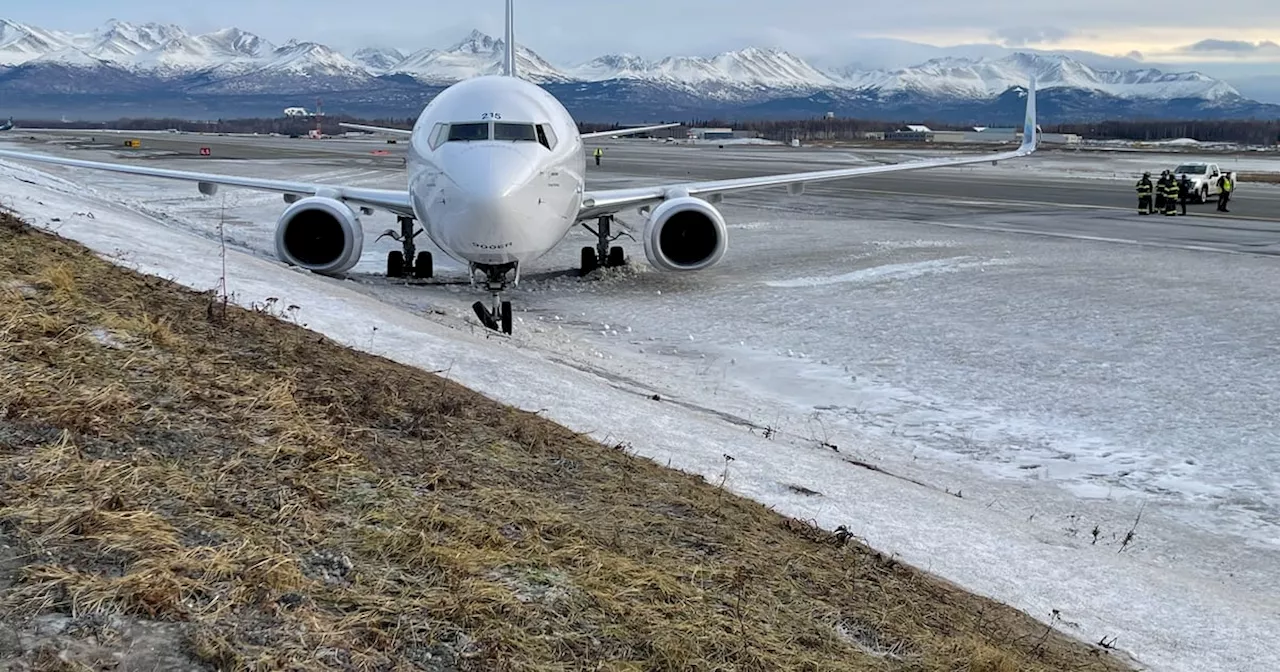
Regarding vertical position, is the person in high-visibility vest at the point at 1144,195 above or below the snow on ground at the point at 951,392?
above

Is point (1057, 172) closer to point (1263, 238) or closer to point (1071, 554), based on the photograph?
point (1263, 238)

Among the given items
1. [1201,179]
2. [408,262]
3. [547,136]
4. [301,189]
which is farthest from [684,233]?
[1201,179]

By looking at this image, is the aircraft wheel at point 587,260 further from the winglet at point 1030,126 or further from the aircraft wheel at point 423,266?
the winglet at point 1030,126

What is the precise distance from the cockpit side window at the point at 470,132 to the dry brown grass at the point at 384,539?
730cm

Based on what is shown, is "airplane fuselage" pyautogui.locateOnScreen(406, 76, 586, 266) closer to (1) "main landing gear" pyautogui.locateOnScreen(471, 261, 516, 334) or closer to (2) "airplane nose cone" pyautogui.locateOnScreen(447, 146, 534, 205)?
(2) "airplane nose cone" pyautogui.locateOnScreen(447, 146, 534, 205)

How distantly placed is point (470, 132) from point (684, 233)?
16.2 ft

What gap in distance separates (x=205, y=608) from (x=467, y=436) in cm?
279

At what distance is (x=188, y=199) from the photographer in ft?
98.5

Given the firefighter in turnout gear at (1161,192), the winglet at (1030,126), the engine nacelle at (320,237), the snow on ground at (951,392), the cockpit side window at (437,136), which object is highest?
the winglet at (1030,126)

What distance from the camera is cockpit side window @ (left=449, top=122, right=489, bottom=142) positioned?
13680 mm

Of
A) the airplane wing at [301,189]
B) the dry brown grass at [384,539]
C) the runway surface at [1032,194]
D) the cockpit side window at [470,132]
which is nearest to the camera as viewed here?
the dry brown grass at [384,539]

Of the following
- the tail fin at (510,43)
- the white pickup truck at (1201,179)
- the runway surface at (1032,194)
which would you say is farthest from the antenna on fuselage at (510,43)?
the white pickup truck at (1201,179)

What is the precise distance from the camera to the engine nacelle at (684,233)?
1711 cm

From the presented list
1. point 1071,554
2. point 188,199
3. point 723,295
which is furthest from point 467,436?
point 188,199
